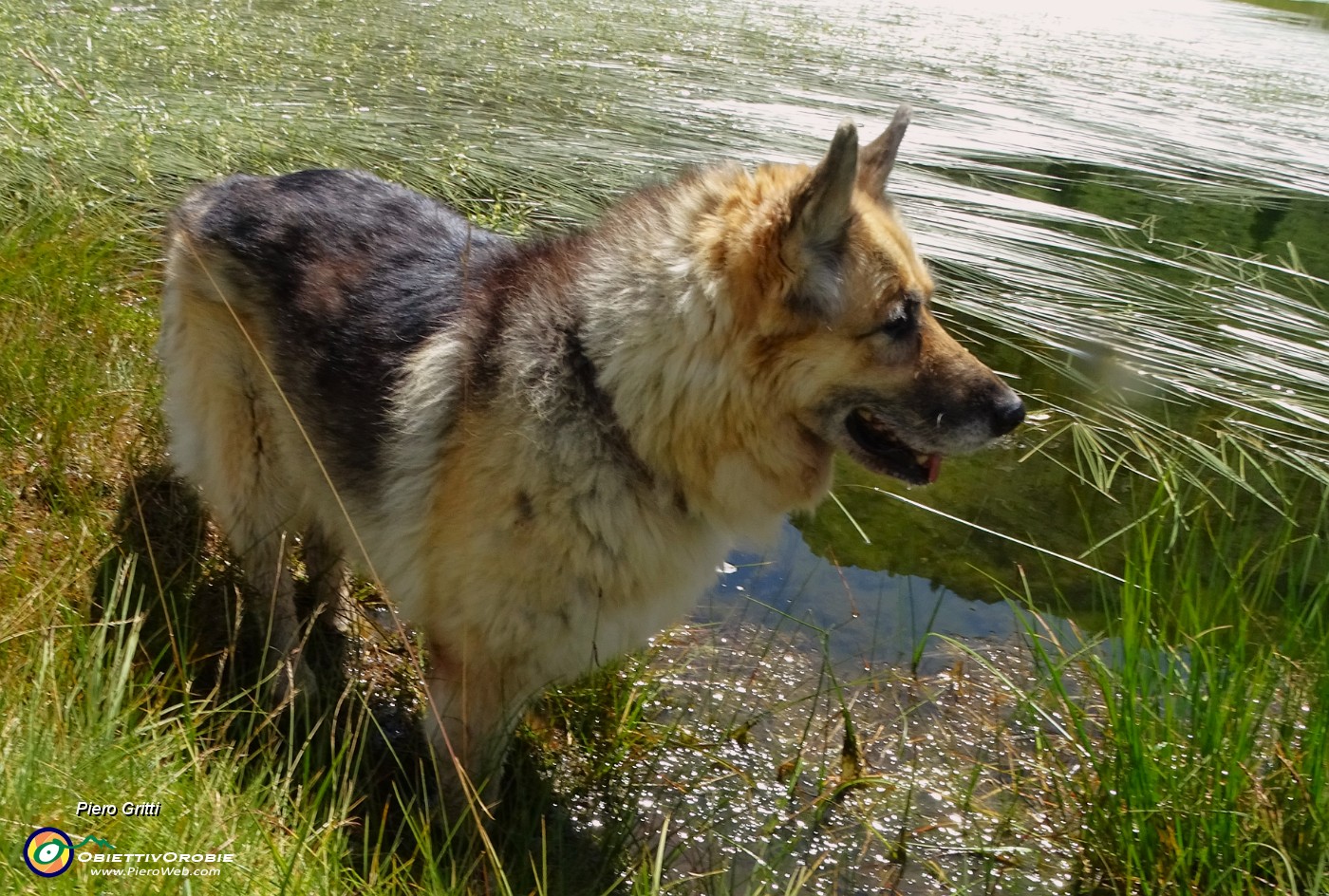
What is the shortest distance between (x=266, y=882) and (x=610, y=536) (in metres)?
1.10

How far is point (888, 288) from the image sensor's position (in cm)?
266

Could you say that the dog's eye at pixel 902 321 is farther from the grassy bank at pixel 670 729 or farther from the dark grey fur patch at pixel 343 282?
the dark grey fur patch at pixel 343 282

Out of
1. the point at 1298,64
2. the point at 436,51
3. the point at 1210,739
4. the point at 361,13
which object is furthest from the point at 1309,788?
the point at 1298,64

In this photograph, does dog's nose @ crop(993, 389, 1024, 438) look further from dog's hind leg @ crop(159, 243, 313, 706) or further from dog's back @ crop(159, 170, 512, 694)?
dog's hind leg @ crop(159, 243, 313, 706)

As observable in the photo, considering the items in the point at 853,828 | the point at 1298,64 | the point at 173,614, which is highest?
the point at 1298,64

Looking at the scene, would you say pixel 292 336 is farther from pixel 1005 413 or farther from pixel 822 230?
pixel 1005 413

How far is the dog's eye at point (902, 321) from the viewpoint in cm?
268

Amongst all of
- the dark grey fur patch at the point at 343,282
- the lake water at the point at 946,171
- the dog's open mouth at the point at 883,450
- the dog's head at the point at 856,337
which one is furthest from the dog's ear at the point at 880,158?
the lake water at the point at 946,171

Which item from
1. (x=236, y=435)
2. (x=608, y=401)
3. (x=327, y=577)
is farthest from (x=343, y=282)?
(x=327, y=577)

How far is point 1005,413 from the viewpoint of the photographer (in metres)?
2.74

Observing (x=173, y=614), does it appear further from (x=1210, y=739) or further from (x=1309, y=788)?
(x=1309, y=788)

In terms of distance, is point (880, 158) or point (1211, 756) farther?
point (880, 158)

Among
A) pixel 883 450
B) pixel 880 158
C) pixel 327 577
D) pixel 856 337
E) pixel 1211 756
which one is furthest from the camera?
pixel 327 577

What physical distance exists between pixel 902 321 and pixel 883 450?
36 cm
